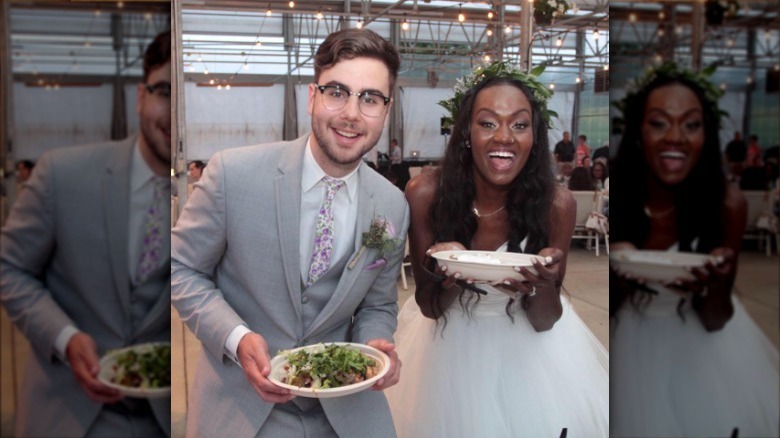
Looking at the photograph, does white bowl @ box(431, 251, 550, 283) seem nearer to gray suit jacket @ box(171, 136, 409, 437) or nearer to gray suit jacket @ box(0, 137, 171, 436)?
gray suit jacket @ box(171, 136, 409, 437)

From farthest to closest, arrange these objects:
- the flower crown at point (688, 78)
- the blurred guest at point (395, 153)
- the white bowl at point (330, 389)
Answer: the blurred guest at point (395, 153)
the white bowl at point (330, 389)
the flower crown at point (688, 78)

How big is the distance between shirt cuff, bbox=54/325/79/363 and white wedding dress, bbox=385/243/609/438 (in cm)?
146

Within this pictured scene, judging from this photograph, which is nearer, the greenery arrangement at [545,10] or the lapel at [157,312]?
the lapel at [157,312]

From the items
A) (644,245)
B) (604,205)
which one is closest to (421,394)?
(604,205)

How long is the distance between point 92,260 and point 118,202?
115 mm

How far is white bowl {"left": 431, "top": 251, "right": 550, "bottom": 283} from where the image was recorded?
262cm

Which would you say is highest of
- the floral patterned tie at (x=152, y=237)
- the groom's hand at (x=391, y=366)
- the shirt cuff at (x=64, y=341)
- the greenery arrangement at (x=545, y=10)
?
the greenery arrangement at (x=545, y=10)

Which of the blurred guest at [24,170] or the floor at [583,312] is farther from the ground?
the blurred guest at [24,170]

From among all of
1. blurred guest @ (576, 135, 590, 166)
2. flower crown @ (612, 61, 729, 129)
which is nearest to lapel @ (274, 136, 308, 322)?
blurred guest @ (576, 135, 590, 166)

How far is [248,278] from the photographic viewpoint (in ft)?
7.64

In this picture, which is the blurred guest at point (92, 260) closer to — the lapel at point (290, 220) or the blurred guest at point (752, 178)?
the lapel at point (290, 220)

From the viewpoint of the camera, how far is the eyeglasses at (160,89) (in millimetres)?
1342

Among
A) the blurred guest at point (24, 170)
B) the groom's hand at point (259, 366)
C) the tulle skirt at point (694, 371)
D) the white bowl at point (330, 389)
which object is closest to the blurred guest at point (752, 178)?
the tulle skirt at point (694, 371)

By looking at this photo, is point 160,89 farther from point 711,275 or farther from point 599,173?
point 599,173
